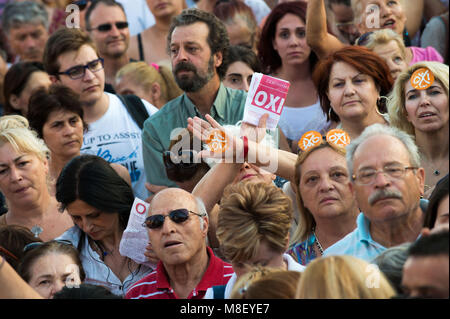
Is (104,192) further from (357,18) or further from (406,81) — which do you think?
(357,18)

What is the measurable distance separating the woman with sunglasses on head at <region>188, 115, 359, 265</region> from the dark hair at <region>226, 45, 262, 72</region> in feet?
5.74

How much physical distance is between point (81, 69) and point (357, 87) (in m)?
2.07

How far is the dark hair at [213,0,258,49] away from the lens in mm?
6680

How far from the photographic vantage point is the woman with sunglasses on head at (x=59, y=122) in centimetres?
546

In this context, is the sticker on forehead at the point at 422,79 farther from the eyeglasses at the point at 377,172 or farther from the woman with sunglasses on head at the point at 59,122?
the woman with sunglasses on head at the point at 59,122

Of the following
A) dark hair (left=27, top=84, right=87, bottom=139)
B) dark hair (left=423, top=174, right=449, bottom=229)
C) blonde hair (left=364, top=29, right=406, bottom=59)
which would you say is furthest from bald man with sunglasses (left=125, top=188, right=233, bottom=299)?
blonde hair (left=364, top=29, right=406, bottom=59)

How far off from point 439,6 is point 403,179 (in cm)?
339

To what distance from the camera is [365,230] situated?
12.5ft

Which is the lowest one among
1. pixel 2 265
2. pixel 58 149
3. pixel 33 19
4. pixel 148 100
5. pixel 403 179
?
pixel 2 265

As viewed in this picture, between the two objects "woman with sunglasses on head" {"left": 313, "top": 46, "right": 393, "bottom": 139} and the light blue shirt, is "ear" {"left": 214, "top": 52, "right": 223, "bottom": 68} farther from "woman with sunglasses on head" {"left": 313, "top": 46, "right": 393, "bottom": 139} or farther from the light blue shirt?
the light blue shirt

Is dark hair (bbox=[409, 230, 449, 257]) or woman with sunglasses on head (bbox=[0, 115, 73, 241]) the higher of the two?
woman with sunglasses on head (bbox=[0, 115, 73, 241])
